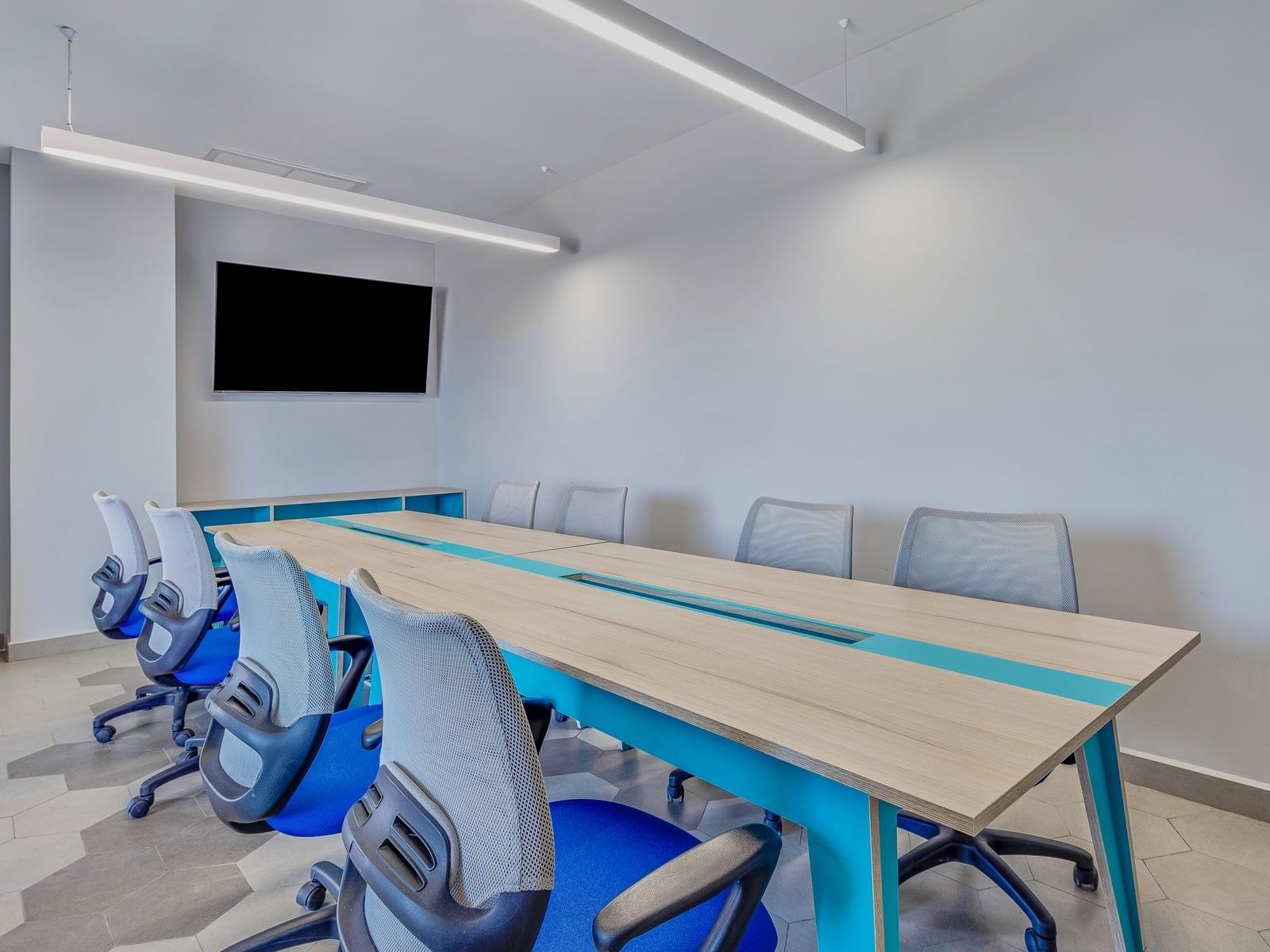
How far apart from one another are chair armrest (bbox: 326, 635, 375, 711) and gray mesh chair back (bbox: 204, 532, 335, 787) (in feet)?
1.18

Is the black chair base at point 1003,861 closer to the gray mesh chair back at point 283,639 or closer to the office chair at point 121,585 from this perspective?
the gray mesh chair back at point 283,639

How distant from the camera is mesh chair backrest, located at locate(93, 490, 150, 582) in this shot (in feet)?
9.85

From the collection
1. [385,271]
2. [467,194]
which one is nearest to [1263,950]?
[467,194]

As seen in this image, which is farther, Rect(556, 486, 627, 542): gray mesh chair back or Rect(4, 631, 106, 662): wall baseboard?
Rect(4, 631, 106, 662): wall baseboard

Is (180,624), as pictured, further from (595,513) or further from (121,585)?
(595,513)

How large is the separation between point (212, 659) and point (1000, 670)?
8.82 feet

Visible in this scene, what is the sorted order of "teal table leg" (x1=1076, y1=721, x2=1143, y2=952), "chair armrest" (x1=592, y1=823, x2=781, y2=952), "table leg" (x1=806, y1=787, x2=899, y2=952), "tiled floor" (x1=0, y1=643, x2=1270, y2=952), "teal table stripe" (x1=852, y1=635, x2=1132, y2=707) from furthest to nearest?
"tiled floor" (x1=0, y1=643, x2=1270, y2=952) → "teal table leg" (x1=1076, y1=721, x2=1143, y2=952) → "teal table stripe" (x1=852, y1=635, x2=1132, y2=707) → "table leg" (x1=806, y1=787, x2=899, y2=952) → "chair armrest" (x1=592, y1=823, x2=781, y2=952)

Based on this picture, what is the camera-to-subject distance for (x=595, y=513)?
3.96m

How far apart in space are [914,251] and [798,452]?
1.15 meters

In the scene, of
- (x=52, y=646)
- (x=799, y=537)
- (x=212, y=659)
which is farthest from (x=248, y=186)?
(x=52, y=646)

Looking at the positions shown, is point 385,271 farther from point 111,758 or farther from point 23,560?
point 111,758

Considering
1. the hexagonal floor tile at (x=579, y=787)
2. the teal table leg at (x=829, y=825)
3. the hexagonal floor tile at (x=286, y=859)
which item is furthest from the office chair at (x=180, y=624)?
the teal table leg at (x=829, y=825)

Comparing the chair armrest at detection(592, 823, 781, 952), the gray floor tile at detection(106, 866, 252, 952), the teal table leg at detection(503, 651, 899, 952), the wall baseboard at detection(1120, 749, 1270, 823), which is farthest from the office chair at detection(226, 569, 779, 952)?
the wall baseboard at detection(1120, 749, 1270, 823)

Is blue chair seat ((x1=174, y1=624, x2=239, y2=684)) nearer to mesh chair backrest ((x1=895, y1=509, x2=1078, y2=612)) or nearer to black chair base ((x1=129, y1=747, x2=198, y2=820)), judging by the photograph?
black chair base ((x1=129, y1=747, x2=198, y2=820))
